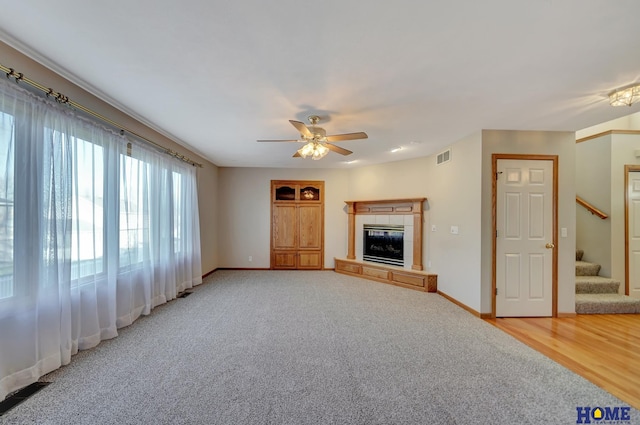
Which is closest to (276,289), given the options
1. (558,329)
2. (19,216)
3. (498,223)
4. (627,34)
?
(19,216)

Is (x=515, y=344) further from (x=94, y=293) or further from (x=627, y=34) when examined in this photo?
(x=94, y=293)

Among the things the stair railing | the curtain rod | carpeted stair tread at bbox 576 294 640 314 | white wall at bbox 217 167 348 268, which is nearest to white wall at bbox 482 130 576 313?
carpeted stair tread at bbox 576 294 640 314

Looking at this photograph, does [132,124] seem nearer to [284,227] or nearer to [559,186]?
[284,227]

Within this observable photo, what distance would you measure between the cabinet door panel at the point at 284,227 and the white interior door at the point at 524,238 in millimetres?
4297

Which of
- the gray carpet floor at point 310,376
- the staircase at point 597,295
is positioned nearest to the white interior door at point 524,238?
the staircase at point 597,295

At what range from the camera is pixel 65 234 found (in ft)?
7.22

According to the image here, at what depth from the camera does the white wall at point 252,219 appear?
632 cm

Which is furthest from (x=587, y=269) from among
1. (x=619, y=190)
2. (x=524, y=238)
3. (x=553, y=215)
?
(x=524, y=238)

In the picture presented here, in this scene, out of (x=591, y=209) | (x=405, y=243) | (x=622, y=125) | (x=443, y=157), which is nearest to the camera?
(x=591, y=209)

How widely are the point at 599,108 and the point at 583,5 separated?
2.04m

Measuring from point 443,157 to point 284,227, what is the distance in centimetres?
391

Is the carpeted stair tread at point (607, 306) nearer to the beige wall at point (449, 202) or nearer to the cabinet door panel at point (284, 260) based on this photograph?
the beige wall at point (449, 202)

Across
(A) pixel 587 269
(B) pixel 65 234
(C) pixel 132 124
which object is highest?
(C) pixel 132 124

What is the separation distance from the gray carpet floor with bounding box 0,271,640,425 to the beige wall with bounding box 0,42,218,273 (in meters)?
2.35
